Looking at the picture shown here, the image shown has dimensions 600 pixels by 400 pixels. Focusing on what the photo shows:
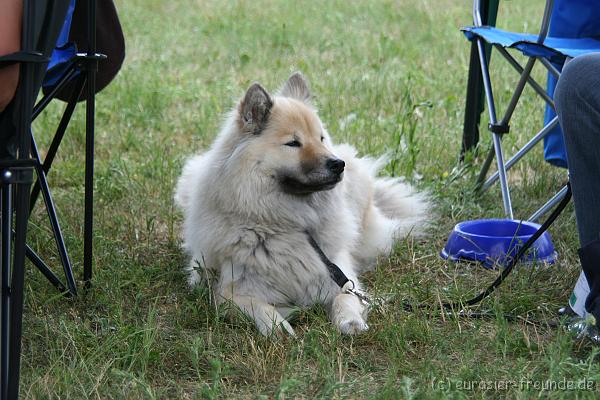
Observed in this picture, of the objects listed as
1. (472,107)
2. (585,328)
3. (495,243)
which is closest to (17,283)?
(585,328)

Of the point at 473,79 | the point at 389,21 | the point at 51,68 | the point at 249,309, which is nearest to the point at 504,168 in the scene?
the point at 473,79

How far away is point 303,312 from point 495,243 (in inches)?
32.9

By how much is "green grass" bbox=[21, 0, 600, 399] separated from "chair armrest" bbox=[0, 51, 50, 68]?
2.61ft

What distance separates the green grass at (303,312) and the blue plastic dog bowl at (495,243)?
0.06 m

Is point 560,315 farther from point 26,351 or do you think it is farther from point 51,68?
point 51,68

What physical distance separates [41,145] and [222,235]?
214 centimetres

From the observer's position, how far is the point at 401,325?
7.50 ft

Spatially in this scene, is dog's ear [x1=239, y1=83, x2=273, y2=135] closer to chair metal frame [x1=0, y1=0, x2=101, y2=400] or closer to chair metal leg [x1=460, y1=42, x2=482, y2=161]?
chair metal frame [x1=0, y1=0, x2=101, y2=400]

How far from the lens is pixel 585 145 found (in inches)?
83.4

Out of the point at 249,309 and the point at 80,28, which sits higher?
the point at 80,28

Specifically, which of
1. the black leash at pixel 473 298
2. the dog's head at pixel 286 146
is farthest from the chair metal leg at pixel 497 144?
the dog's head at pixel 286 146

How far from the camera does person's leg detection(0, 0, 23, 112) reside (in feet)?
5.27

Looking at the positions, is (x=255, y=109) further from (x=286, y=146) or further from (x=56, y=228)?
(x=56, y=228)

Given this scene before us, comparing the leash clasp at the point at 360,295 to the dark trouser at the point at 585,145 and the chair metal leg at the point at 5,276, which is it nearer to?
the dark trouser at the point at 585,145
